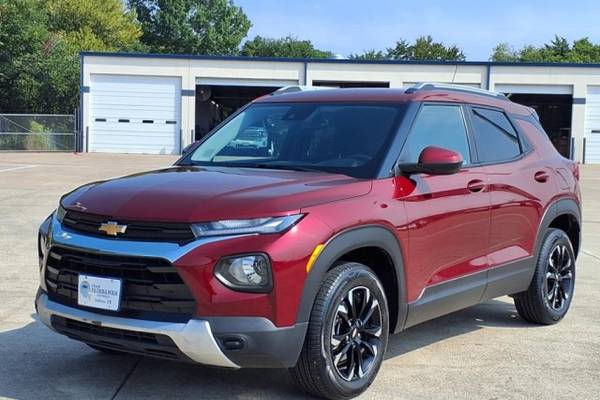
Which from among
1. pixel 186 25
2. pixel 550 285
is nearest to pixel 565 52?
pixel 186 25

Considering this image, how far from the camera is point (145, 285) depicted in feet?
12.1

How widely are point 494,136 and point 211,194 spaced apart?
8.90 ft

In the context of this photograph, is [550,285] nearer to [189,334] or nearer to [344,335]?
[344,335]

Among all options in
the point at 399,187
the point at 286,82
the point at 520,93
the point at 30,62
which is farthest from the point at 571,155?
the point at 399,187

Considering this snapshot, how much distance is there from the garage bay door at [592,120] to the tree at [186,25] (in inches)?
1640

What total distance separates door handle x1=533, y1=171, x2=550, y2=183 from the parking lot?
1255 mm

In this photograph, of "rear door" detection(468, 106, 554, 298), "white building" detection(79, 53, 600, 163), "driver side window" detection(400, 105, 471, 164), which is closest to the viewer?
"driver side window" detection(400, 105, 471, 164)

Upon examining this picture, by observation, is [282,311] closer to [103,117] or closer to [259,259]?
[259,259]

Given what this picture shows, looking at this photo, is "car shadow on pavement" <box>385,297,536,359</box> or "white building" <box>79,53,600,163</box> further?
"white building" <box>79,53,600,163</box>

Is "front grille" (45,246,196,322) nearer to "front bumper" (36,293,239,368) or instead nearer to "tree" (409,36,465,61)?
"front bumper" (36,293,239,368)

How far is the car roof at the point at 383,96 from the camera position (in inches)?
197

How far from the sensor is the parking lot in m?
4.34

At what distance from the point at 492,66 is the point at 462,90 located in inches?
1255

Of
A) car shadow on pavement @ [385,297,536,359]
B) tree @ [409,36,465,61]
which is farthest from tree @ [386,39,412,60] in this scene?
car shadow on pavement @ [385,297,536,359]
